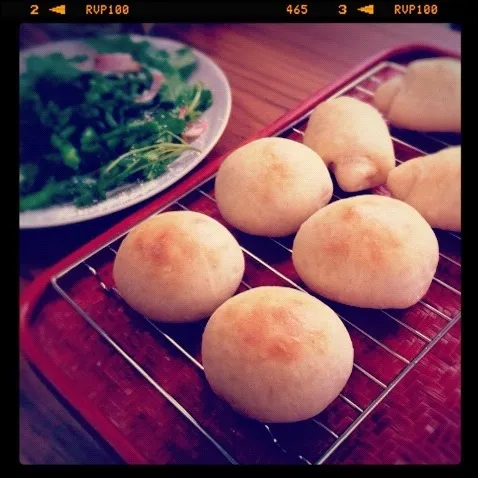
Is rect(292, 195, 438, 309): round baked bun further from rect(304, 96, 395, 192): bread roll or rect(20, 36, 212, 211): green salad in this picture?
rect(20, 36, 212, 211): green salad

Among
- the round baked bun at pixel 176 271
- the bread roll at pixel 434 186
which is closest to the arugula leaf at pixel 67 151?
the round baked bun at pixel 176 271

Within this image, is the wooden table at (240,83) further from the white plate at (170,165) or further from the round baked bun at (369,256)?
the round baked bun at (369,256)

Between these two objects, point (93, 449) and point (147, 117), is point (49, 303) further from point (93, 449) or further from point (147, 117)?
point (147, 117)
